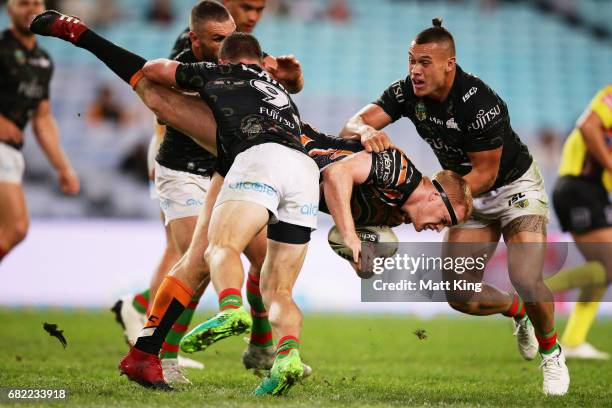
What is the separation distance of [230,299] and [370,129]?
5.74 ft

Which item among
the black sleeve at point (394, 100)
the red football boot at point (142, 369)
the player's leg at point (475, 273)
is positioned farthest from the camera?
the player's leg at point (475, 273)

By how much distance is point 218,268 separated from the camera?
4.84 meters

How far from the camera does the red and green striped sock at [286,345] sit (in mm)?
4898

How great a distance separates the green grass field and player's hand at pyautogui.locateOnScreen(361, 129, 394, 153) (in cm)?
149

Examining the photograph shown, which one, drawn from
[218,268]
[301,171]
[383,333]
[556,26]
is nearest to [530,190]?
[301,171]

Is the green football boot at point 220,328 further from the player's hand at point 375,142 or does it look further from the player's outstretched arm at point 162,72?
the player's outstretched arm at point 162,72

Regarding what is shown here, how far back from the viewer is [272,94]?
533 centimetres

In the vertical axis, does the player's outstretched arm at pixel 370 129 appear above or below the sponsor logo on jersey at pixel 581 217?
above

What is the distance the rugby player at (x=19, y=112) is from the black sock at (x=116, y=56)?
2.98 meters

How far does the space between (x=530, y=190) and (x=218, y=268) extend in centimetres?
278

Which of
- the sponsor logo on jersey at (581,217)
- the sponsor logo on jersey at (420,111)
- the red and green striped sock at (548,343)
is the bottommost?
the red and green striped sock at (548,343)

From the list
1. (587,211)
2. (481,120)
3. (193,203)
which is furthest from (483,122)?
(587,211)

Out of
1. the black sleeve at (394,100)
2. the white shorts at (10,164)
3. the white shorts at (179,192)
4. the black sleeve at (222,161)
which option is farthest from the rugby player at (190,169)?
the white shorts at (10,164)

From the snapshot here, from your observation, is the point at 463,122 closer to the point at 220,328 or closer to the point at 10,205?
the point at 220,328
